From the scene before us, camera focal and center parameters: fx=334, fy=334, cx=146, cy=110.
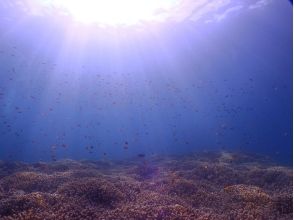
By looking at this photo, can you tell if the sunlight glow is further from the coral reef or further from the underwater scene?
the coral reef

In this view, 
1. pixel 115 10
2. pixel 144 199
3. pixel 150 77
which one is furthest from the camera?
pixel 150 77

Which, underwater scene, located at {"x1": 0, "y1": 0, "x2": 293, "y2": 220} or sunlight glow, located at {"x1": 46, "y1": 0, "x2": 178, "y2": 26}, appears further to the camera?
sunlight glow, located at {"x1": 46, "y1": 0, "x2": 178, "y2": 26}

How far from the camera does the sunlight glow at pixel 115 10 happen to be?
125 ft

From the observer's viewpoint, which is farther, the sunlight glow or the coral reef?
the sunlight glow

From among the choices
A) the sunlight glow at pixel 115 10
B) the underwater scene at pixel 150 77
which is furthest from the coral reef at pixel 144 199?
the sunlight glow at pixel 115 10

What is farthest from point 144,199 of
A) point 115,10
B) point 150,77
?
point 150,77

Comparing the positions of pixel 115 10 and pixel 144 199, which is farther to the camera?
pixel 115 10

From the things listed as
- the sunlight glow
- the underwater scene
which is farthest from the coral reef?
the sunlight glow

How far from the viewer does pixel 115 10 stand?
1629 inches

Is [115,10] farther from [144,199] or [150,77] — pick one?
[150,77]

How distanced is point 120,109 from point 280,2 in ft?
486

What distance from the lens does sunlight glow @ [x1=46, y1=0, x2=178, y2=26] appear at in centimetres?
3809

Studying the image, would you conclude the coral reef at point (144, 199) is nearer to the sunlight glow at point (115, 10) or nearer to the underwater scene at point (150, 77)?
the underwater scene at point (150, 77)

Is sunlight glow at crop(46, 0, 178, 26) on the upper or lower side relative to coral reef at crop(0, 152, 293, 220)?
upper
